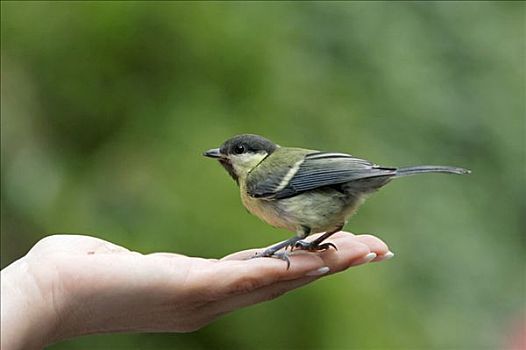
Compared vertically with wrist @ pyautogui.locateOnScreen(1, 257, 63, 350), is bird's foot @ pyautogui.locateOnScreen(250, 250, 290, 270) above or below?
above

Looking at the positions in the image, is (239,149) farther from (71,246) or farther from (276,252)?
(71,246)

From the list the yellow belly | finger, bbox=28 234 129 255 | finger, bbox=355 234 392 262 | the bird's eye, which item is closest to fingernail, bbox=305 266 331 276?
finger, bbox=355 234 392 262

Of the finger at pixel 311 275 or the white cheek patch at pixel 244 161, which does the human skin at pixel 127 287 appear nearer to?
the finger at pixel 311 275

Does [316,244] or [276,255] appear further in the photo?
[316,244]

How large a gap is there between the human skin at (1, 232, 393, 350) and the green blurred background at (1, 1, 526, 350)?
736mm

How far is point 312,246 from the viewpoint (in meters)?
1.62

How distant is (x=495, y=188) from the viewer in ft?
12.1

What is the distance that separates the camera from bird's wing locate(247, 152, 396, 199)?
1.64 metres

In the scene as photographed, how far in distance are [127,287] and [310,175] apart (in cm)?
48

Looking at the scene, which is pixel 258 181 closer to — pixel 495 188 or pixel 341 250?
pixel 341 250

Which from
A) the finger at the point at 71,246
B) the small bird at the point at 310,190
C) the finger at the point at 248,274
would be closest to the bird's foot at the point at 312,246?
the small bird at the point at 310,190

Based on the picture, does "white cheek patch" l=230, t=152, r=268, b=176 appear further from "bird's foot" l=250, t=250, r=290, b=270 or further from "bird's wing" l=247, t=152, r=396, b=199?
"bird's foot" l=250, t=250, r=290, b=270

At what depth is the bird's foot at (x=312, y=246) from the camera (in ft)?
5.19

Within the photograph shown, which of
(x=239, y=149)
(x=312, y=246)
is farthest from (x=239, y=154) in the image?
(x=312, y=246)
